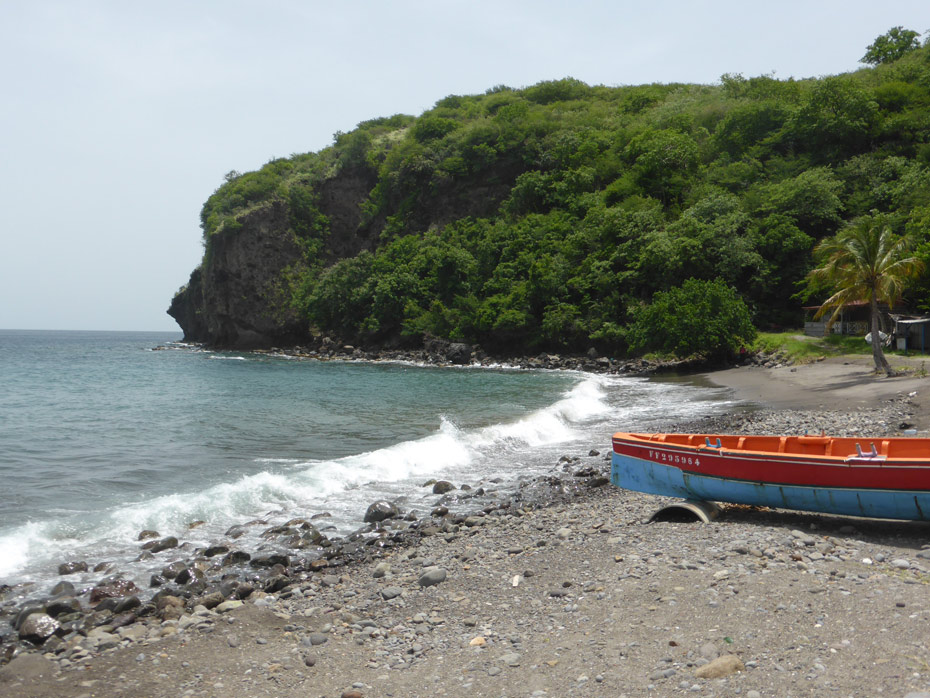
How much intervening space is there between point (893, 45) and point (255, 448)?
8890 centimetres

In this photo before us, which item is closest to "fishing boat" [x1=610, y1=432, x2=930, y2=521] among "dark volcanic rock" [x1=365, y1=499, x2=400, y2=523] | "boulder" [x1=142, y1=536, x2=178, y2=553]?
"dark volcanic rock" [x1=365, y1=499, x2=400, y2=523]

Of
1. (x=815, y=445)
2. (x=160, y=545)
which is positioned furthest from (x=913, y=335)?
(x=160, y=545)

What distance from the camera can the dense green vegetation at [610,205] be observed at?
46.9 meters

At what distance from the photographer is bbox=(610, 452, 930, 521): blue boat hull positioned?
8.30 meters

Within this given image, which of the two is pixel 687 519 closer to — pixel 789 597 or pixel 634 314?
pixel 789 597

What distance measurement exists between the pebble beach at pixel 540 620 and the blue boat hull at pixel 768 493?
12.5 inches

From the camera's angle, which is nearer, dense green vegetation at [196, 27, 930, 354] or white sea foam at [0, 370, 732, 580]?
white sea foam at [0, 370, 732, 580]

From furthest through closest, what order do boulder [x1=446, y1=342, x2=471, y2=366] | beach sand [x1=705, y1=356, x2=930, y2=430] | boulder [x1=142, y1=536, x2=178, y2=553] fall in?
boulder [x1=446, y1=342, x2=471, y2=366], beach sand [x1=705, y1=356, x2=930, y2=430], boulder [x1=142, y1=536, x2=178, y2=553]

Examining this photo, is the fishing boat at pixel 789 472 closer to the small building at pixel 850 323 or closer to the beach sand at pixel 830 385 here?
the beach sand at pixel 830 385

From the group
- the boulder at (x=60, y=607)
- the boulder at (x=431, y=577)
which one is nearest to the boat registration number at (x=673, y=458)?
the boulder at (x=431, y=577)

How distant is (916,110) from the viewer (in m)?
54.2

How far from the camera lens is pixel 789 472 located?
9078 mm

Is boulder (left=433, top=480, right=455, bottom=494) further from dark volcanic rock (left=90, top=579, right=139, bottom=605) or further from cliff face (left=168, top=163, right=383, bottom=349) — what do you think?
cliff face (left=168, top=163, right=383, bottom=349)

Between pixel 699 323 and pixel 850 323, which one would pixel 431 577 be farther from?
pixel 850 323
